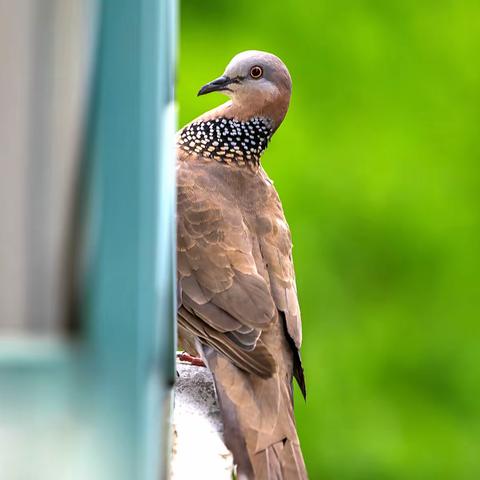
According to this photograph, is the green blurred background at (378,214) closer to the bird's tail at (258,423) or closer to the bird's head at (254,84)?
the bird's head at (254,84)

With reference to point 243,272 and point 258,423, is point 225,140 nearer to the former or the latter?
point 243,272

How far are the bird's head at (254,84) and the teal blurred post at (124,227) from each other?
2.65 m

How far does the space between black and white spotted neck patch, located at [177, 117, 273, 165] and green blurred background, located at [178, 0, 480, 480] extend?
6.10ft

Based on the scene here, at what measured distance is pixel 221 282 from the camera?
339cm

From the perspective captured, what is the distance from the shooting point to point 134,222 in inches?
47.7

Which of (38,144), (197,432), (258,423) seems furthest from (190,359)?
(38,144)

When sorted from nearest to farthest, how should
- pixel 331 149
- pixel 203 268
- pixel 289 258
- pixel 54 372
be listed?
pixel 54 372, pixel 203 268, pixel 289 258, pixel 331 149

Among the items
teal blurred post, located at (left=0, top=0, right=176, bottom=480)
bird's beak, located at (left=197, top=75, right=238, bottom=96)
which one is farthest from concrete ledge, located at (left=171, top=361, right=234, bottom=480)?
teal blurred post, located at (left=0, top=0, right=176, bottom=480)

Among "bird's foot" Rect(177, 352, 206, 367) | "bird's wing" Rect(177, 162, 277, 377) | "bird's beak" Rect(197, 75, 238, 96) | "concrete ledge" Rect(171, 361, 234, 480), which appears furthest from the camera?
"bird's beak" Rect(197, 75, 238, 96)

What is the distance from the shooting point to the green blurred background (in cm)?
594

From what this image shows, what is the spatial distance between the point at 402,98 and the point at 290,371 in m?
3.01

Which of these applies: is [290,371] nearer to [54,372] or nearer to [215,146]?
[215,146]

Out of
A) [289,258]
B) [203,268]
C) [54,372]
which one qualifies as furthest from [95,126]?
[289,258]

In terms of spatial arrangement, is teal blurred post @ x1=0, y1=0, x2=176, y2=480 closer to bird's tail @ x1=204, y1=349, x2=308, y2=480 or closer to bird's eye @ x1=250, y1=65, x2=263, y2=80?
bird's tail @ x1=204, y1=349, x2=308, y2=480
